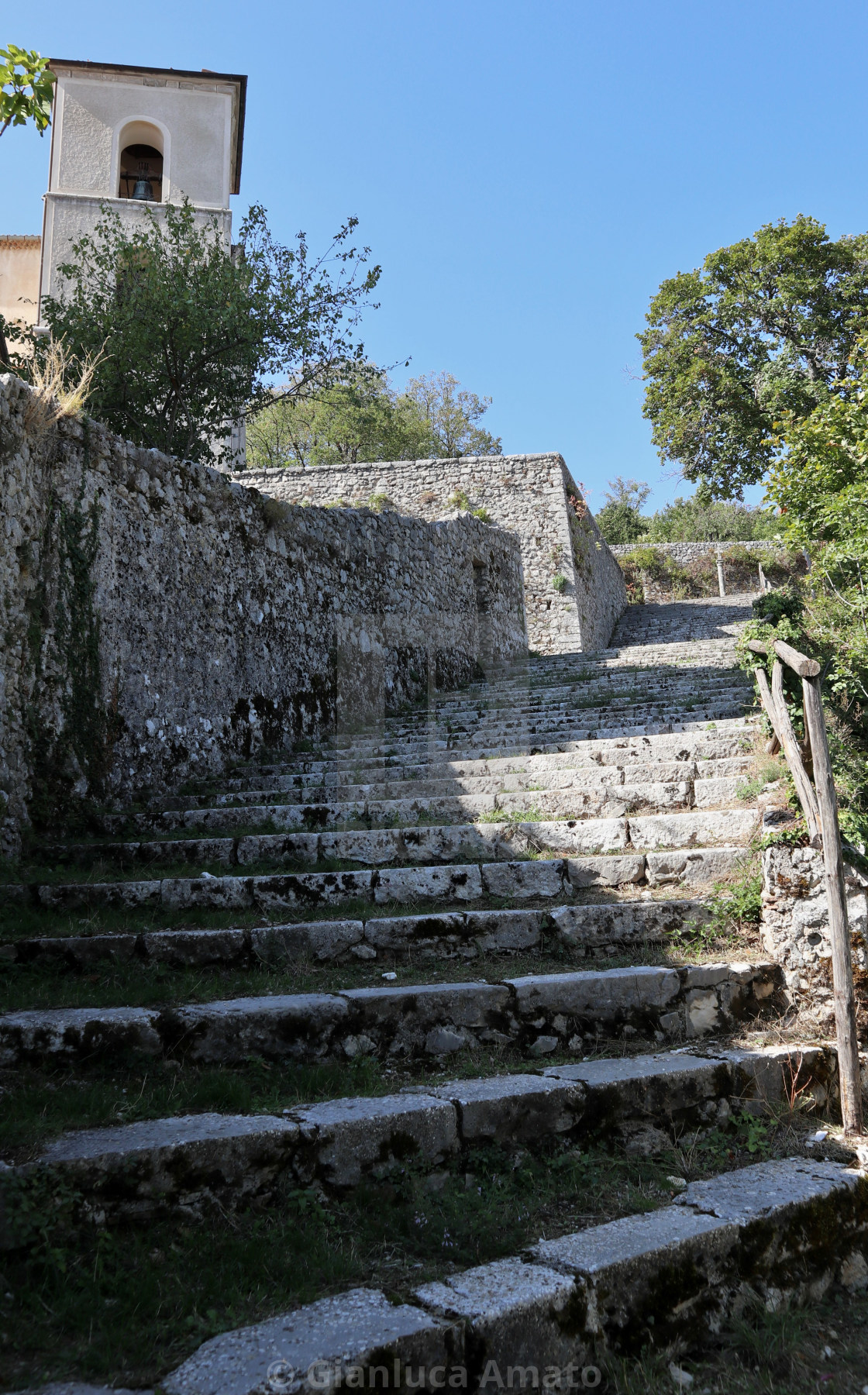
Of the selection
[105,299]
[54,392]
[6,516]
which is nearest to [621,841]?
[6,516]

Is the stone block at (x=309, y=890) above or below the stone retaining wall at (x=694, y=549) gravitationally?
below

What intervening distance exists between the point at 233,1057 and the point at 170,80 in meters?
19.8

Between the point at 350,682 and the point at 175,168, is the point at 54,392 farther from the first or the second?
the point at 175,168

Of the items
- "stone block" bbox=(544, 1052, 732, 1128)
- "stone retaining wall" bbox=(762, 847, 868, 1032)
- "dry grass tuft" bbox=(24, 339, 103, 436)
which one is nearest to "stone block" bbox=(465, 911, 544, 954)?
"stone block" bbox=(544, 1052, 732, 1128)

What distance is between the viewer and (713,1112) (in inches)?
121

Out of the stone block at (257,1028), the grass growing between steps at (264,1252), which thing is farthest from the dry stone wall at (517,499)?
the grass growing between steps at (264,1252)

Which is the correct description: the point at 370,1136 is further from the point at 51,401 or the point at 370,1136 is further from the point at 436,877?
the point at 51,401

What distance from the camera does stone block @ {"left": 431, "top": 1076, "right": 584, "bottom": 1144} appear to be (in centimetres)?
271

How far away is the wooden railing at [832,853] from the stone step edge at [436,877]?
0.59m

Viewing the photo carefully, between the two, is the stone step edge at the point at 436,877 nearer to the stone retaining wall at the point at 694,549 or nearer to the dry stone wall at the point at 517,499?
the dry stone wall at the point at 517,499

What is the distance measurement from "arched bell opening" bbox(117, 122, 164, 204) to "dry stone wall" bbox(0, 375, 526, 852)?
1136 cm

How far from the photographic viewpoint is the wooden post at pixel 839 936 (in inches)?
121

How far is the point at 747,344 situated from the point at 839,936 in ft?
63.2

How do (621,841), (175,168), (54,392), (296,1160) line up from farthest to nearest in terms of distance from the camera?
1. (175,168)
2. (54,392)
3. (621,841)
4. (296,1160)
